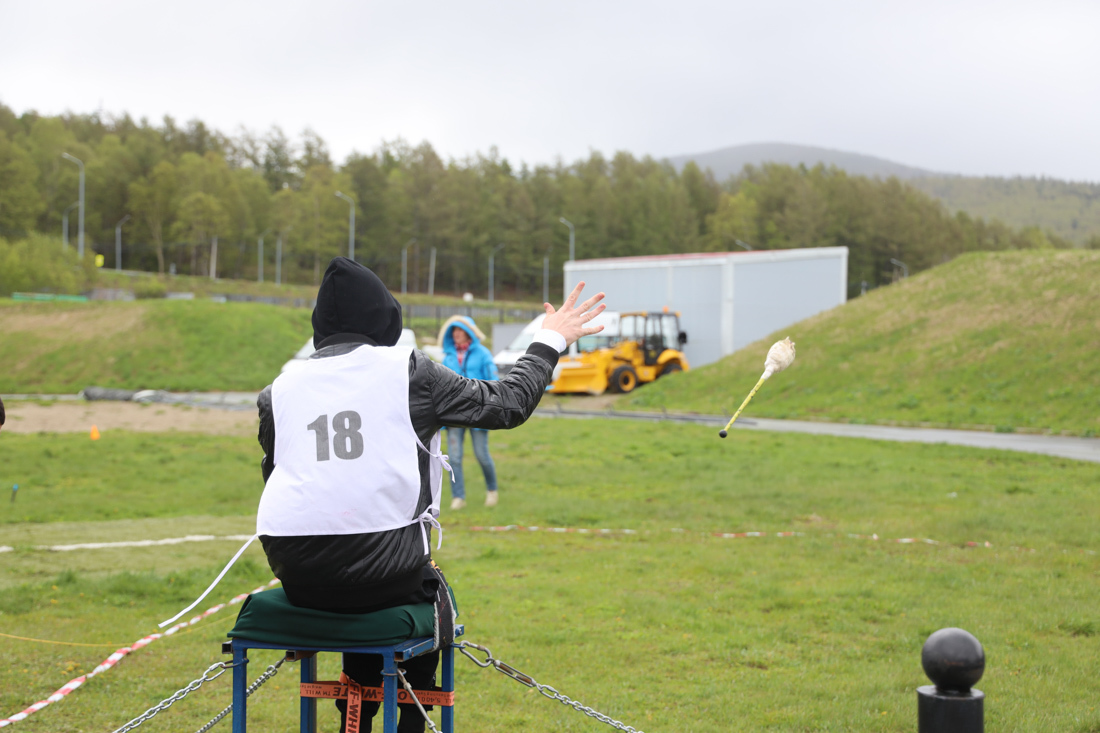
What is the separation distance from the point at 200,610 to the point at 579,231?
105 meters

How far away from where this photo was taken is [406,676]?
3.29 meters

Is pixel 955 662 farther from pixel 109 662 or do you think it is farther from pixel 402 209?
pixel 402 209

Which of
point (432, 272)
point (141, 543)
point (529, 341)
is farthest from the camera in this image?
point (432, 272)

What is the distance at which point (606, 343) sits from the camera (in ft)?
99.6

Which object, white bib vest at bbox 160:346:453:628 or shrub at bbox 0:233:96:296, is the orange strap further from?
shrub at bbox 0:233:96:296

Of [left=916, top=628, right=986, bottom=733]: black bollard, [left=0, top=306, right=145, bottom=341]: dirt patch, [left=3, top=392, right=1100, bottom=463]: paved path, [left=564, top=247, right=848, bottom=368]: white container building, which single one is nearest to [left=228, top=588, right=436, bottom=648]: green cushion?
[left=916, top=628, right=986, bottom=733]: black bollard

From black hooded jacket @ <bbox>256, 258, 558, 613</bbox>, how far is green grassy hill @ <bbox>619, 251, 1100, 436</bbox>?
1824 cm

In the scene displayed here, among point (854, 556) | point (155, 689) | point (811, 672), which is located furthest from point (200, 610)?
point (854, 556)

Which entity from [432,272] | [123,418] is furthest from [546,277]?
[123,418]

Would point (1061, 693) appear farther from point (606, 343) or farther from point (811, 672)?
point (606, 343)

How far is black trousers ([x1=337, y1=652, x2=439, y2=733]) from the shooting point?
3217mm

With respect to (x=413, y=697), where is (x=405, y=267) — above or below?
above

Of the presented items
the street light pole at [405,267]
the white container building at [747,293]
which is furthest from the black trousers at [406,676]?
the street light pole at [405,267]

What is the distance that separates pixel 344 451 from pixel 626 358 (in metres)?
26.4
